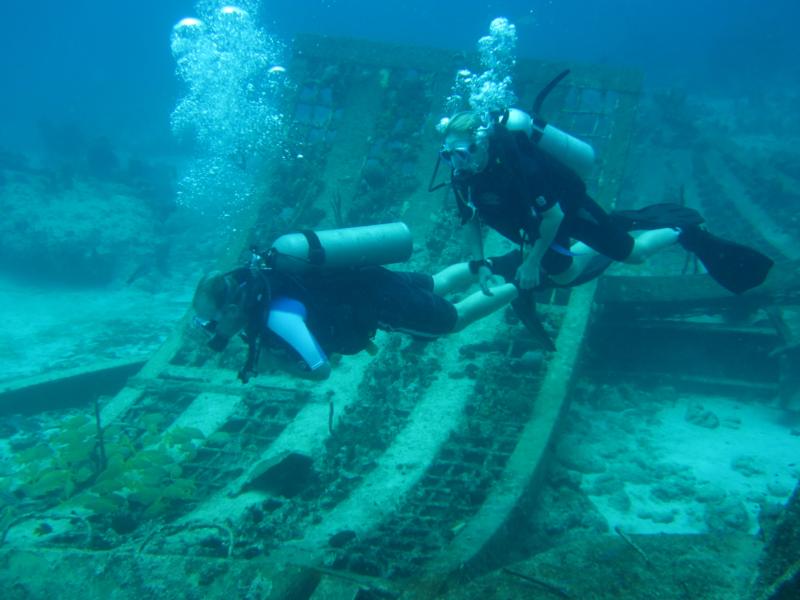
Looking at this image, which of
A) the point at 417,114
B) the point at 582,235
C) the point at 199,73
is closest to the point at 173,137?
the point at 199,73

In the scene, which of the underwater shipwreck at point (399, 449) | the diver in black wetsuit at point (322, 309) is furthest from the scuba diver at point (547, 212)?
the underwater shipwreck at point (399, 449)

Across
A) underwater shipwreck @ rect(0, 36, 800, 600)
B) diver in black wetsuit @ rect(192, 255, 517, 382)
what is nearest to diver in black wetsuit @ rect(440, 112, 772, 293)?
diver in black wetsuit @ rect(192, 255, 517, 382)

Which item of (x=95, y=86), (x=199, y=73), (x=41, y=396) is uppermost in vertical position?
(x=95, y=86)

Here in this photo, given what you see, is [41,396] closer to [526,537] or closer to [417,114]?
[526,537]

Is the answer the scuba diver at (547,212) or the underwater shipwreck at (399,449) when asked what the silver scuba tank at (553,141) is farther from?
the underwater shipwreck at (399,449)

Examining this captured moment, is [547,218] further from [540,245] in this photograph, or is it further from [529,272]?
[529,272]

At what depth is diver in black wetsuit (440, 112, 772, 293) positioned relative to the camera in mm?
3766

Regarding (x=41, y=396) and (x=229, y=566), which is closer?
(x=229, y=566)

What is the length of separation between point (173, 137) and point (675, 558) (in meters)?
34.1

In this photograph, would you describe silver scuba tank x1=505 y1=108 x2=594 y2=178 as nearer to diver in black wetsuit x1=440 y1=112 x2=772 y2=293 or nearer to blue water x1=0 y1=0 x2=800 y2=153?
diver in black wetsuit x1=440 y1=112 x2=772 y2=293

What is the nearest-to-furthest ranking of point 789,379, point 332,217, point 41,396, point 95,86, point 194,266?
point 789,379
point 41,396
point 332,217
point 194,266
point 95,86

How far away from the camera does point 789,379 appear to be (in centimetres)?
579

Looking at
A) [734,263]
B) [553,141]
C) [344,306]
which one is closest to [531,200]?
[553,141]

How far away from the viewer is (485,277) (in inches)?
175
